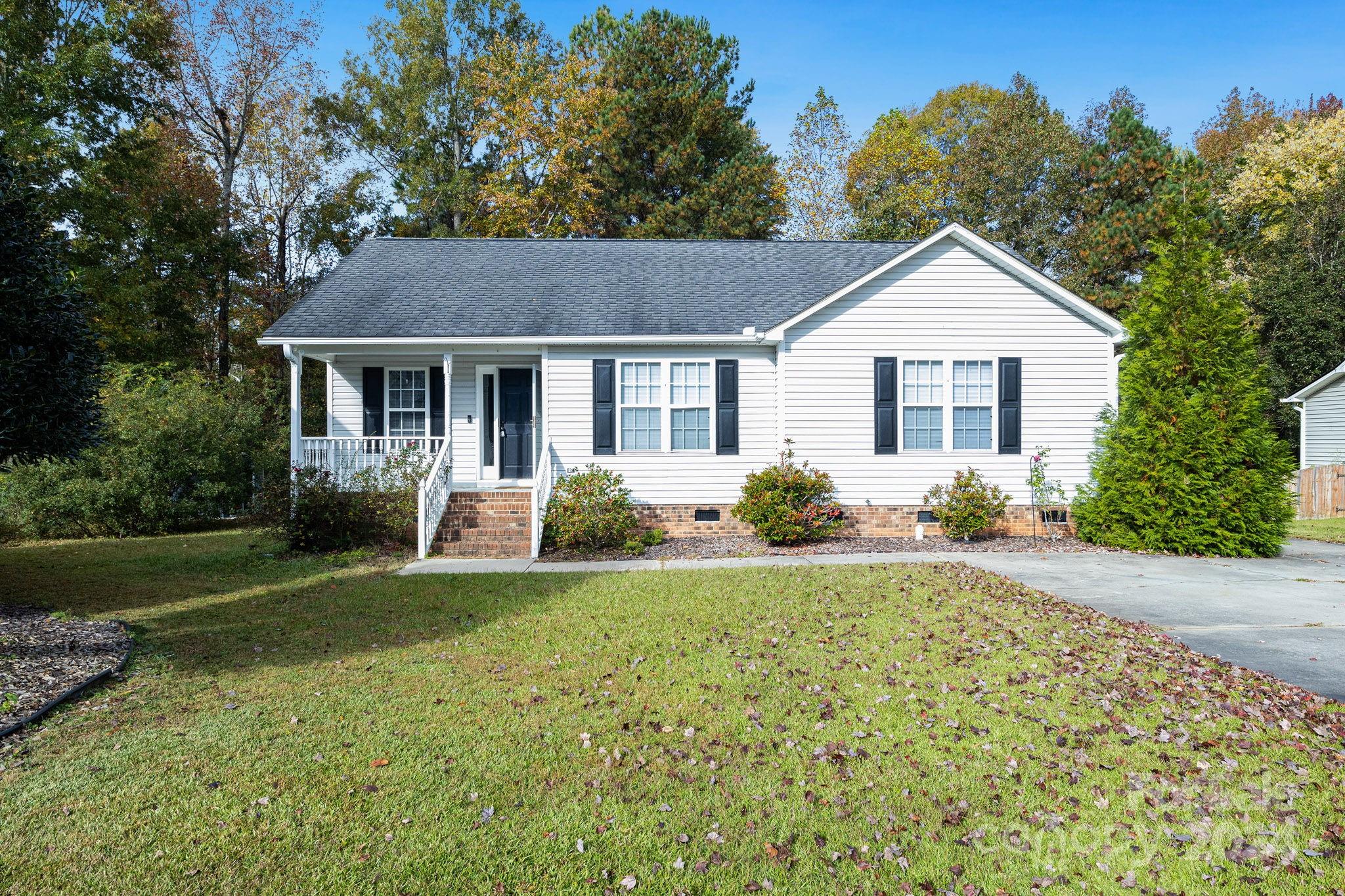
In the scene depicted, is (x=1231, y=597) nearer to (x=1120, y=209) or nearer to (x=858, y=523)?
(x=858, y=523)

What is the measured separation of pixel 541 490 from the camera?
11.4 metres

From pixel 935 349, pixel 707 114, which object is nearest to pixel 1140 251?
pixel 707 114

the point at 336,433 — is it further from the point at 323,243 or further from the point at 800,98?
the point at 800,98

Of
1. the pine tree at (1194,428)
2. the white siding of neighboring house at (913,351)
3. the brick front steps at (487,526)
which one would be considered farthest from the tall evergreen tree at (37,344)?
the pine tree at (1194,428)

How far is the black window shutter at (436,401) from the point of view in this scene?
13.6 m

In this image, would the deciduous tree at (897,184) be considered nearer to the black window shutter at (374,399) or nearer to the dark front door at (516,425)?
the dark front door at (516,425)

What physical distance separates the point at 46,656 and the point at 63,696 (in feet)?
3.80

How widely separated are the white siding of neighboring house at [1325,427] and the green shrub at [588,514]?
22.5 meters

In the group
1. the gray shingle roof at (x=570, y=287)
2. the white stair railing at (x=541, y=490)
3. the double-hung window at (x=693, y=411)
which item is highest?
the gray shingle roof at (x=570, y=287)

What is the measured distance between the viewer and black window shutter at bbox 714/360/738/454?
12578mm

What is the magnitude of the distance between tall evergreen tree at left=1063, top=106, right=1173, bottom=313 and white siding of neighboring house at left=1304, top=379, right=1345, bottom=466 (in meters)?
6.38

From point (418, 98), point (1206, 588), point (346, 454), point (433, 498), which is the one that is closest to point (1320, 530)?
point (1206, 588)

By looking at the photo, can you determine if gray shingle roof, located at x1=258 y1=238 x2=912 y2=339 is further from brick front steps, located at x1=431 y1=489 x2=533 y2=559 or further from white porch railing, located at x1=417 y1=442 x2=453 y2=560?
brick front steps, located at x1=431 y1=489 x2=533 y2=559

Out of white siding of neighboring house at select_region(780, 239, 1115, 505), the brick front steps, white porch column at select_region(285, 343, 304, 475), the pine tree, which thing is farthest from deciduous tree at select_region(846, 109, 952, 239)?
white porch column at select_region(285, 343, 304, 475)
